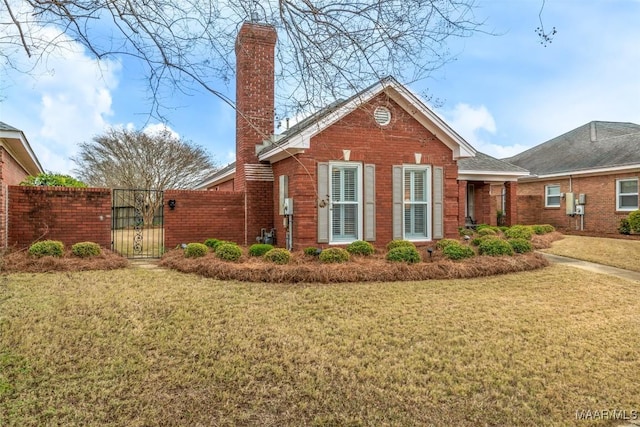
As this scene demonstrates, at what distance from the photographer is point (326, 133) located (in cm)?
1051

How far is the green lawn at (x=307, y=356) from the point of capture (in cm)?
341

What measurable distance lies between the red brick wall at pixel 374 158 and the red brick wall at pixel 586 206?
1059cm

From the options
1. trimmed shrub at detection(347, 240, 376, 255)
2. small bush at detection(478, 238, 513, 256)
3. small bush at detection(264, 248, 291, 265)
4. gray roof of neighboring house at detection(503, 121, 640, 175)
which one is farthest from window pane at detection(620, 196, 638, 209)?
small bush at detection(264, 248, 291, 265)

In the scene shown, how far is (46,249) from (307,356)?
764cm

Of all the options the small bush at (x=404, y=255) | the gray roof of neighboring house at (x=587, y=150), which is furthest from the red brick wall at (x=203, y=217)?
the gray roof of neighboring house at (x=587, y=150)

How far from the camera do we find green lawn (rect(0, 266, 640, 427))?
3.41 meters

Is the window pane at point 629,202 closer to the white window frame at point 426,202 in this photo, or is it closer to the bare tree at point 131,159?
the white window frame at point 426,202

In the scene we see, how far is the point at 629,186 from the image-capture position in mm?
17078

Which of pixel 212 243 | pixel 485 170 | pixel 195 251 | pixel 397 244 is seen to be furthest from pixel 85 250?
pixel 485 170

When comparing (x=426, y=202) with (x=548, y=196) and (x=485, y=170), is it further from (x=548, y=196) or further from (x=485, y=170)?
(x=548, y=196)

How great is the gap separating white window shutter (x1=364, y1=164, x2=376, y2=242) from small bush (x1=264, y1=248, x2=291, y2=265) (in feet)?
9.27

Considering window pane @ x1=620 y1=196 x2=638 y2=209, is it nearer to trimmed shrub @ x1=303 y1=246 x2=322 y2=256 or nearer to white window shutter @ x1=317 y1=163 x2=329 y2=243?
white window shutter @ x1=317 y1=163 x2=329 y2=243

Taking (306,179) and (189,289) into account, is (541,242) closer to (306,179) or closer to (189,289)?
(306,179)

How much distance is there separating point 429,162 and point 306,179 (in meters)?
3.70
